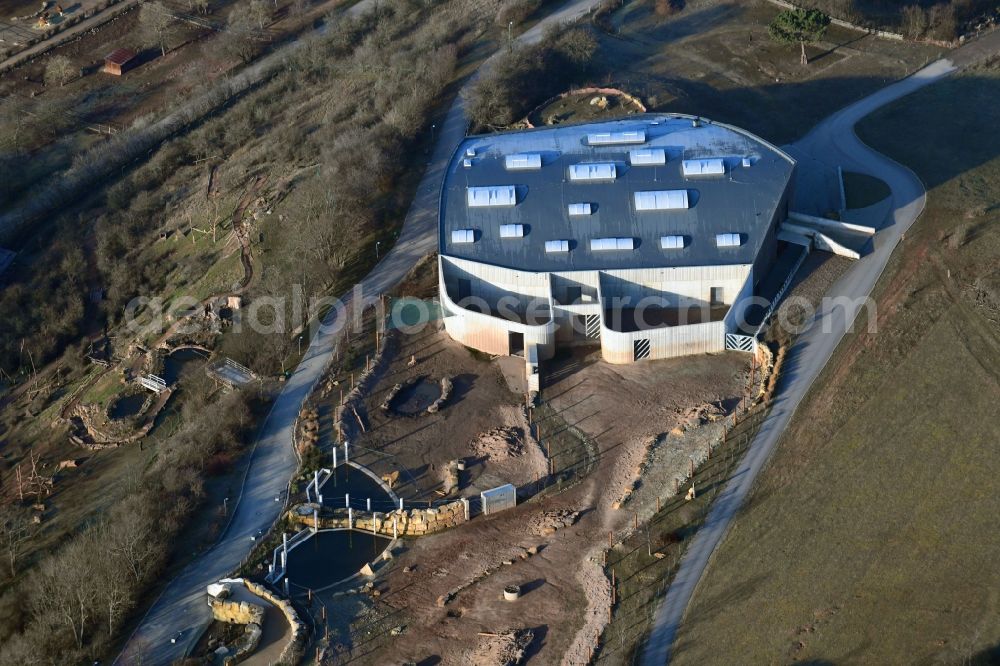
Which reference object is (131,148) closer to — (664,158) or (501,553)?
(664,158)

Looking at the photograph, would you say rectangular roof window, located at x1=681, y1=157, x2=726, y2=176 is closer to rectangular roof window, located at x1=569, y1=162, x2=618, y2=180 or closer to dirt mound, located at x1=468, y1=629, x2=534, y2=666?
rectangular roof window, located at x1=569, y1=162, x2=618, y2=180

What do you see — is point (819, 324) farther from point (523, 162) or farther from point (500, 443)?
point (523, 162)

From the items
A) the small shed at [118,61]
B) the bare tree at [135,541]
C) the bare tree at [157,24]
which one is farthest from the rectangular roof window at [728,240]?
the small shed at [118,61]

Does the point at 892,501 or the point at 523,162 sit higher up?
the point at 523,162

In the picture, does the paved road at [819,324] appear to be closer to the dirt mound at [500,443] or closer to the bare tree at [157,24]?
the dirt mound at [500,443]

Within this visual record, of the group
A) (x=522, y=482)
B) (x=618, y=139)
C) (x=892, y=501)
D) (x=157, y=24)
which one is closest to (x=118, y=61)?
(x=157, y=24)

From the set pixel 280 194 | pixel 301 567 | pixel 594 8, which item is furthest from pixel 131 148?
pixel 301 567

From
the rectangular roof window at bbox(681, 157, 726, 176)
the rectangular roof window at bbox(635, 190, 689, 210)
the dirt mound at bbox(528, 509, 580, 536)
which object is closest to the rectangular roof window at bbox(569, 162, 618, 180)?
the rectangular roof window at bbox(635, 190, 689, 210)
